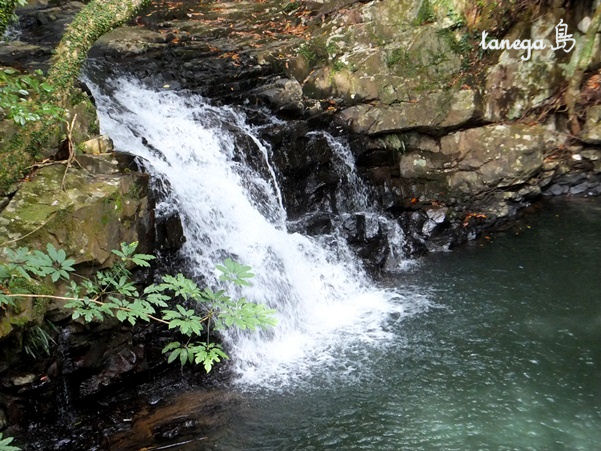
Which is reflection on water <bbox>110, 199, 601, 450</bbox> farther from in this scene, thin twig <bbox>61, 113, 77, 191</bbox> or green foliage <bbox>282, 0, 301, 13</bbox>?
green foliage <bbox>282, 0, 301, 13</bbox>

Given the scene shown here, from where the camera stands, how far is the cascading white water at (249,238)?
5359mm

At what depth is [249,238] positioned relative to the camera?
612 cm

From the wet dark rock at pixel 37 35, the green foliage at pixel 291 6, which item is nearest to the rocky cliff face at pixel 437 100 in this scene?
the wet dark rock at pixel 37 35

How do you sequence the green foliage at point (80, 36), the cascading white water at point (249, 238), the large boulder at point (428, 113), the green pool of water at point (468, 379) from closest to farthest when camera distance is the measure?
the green pool of water at point (468, 379) < the green foliage at point (80, 36) < the cascading white water at point (249, 238) < the large boulder at point (428, 113)

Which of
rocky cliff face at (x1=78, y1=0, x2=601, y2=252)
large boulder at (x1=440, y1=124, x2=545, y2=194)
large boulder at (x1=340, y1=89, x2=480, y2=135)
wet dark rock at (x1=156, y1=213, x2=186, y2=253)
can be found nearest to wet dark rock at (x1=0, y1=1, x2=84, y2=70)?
rocky cliff face at (x1=78, y1=0, x2=601, y2=252)

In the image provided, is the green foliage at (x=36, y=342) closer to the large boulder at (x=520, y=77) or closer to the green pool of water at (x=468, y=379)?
the green pool of water at (x=468, y=379)

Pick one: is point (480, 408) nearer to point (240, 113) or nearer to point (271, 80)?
point (240, 113)

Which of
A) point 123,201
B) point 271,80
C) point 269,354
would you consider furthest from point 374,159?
point 123,201

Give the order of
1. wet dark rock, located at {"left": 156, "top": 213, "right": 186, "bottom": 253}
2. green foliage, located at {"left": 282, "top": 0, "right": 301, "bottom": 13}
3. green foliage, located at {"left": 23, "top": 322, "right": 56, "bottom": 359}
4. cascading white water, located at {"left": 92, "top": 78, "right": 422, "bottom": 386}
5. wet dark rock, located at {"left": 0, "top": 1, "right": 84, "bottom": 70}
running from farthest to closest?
green foliage, located at {"left": 282, "top": 0, "right": 301, "bottom": 13} → wet dark rock, located at {"left": 0, "top": 1, "right": 84, "bottom": 70} → cascading white water, located at {"left": 92, "top": 78, "right": 422, "bottom": 386} → wet dark rock, located at {"left": 156, "top": 213, "right": 186, "bottom": 253} → green foliage, located at {"left": 23, "top": 322, "right": 56, "bottom": 359}

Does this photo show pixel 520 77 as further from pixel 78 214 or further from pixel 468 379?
pixel 78 214

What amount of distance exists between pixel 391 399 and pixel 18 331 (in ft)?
10.5

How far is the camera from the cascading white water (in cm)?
536

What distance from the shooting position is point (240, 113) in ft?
23.8

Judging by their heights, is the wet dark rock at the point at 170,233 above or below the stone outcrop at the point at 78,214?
below
